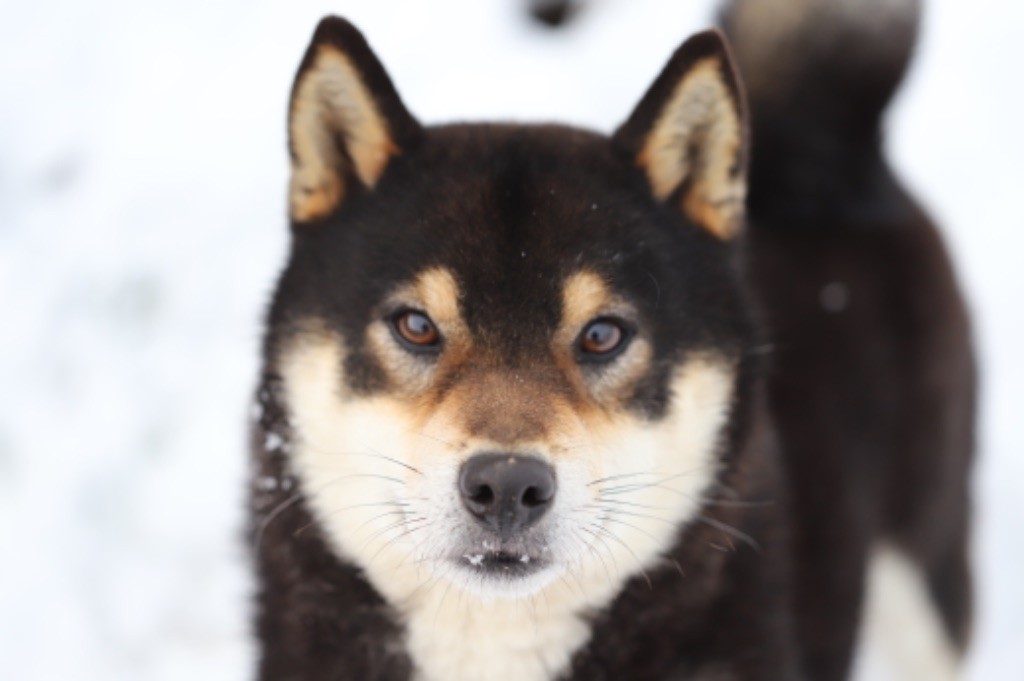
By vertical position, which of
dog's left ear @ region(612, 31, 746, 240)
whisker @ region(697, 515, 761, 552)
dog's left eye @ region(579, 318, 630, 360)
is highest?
dog's left ear @ region(612, 31, 746, 240)

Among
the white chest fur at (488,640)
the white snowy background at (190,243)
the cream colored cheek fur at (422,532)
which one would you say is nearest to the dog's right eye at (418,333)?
the cream colored cheek fur at (422,532)

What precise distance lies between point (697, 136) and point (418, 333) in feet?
2.71

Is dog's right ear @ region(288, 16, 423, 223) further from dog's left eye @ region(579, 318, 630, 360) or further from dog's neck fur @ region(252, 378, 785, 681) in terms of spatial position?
dog's left eye @ region(579, 318, 630, 360)

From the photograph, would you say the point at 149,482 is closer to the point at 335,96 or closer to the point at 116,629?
the point at 116,629

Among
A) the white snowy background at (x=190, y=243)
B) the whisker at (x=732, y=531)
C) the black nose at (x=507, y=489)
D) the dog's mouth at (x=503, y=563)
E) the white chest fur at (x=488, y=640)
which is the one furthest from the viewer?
the white snowy background at (x=190, y=243)

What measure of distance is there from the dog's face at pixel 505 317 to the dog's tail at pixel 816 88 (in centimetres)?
120

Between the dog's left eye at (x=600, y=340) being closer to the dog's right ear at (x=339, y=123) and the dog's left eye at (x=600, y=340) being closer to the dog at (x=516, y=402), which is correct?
the dog at (x=516, y=402)

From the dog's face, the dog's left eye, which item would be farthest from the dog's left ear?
the dog's left eye

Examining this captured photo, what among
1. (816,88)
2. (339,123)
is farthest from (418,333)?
(816,88)

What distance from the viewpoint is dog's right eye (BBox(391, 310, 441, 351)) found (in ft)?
9.22

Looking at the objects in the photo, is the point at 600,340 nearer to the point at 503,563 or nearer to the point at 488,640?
the point at 503,563

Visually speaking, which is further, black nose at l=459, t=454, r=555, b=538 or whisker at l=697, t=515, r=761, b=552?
whisker at l=697, t=515, r=761, b=552

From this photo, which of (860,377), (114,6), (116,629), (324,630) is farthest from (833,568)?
(114,6)

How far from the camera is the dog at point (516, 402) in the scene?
2627 mm
